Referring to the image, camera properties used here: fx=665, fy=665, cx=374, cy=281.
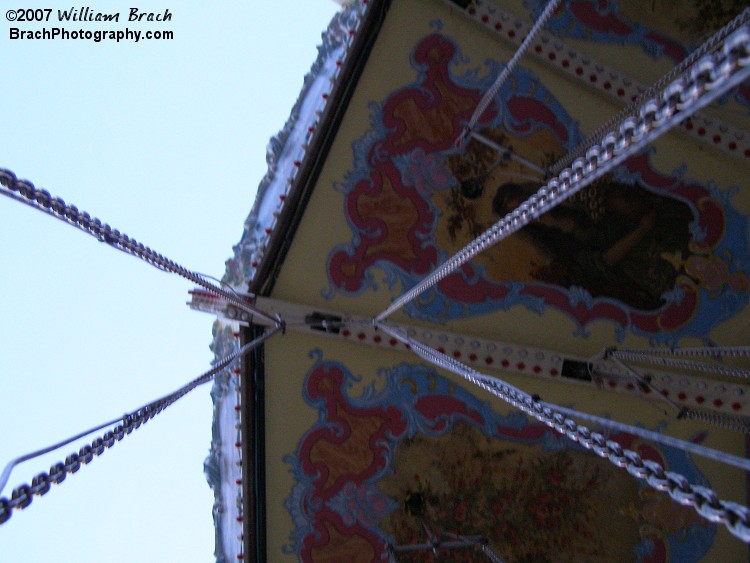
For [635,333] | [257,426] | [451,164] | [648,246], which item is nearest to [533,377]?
[635,333]

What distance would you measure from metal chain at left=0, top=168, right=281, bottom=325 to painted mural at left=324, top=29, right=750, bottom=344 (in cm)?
181

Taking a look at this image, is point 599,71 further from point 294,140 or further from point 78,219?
point 78,219

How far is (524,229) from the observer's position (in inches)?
186

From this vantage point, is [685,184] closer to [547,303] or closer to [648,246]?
[648,246]

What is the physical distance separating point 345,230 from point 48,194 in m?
2.46

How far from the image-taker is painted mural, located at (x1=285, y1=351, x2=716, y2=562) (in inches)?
174

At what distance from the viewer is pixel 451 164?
4.65 meters

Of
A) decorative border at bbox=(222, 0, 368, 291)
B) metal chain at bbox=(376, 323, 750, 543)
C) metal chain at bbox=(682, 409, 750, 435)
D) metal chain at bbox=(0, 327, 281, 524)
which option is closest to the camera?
metal chain at bbox=(376, 323, 750, 543)

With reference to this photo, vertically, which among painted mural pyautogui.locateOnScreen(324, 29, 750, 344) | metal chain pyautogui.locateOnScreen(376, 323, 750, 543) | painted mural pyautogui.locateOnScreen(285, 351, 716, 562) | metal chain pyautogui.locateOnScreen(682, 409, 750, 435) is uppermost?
painted mural pyautogui.locateOnScreen(324, 29, 750, 344)

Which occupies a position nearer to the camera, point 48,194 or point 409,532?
point 48,194

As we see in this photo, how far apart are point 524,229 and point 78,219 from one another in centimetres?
321

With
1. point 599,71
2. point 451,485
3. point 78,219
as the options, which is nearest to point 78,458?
point 78,219

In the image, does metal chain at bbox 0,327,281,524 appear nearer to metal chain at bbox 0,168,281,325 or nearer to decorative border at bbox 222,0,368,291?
metal chain at bbox 0,168,281,325

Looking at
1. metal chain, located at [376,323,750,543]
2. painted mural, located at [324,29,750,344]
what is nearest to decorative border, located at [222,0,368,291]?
painted mural, located at [324,29,750,344]
